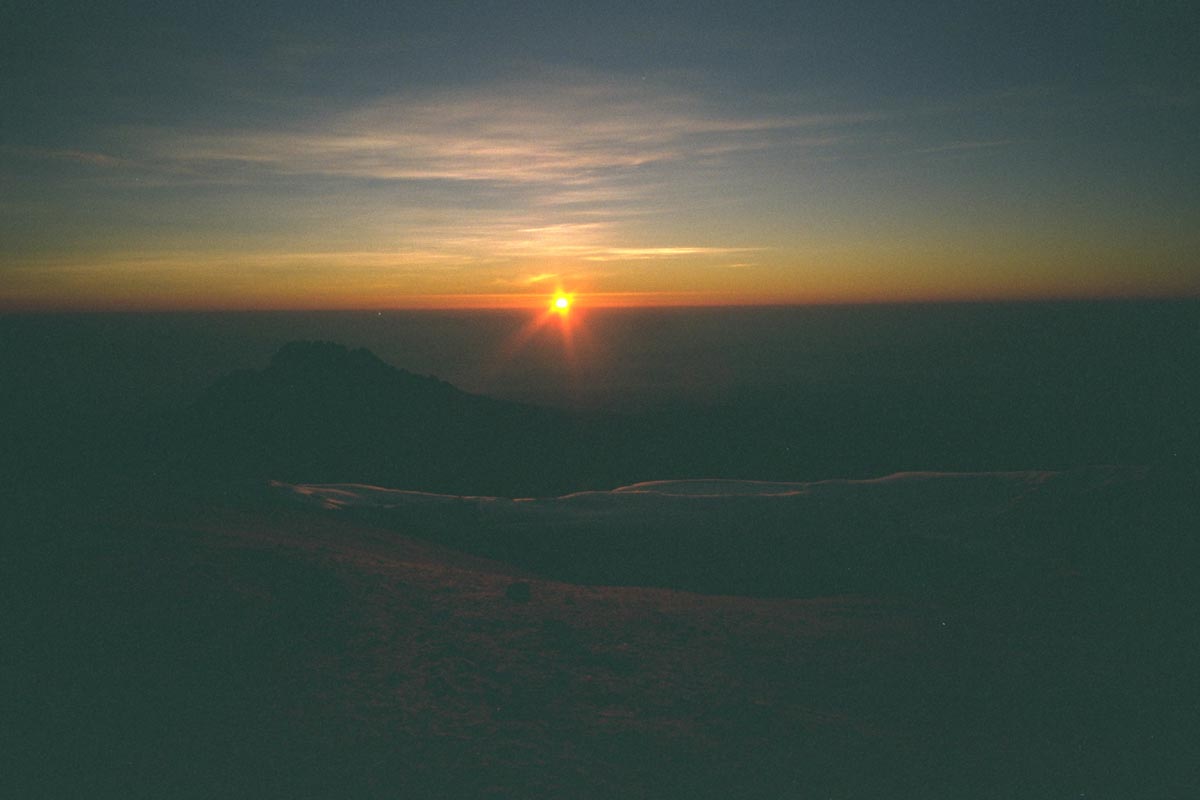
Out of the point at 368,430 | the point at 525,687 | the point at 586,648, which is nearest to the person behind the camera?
the point at 525,687

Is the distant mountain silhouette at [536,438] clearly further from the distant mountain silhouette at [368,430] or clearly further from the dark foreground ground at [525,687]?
the dark foreground ground at [525,687]

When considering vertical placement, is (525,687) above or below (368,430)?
above

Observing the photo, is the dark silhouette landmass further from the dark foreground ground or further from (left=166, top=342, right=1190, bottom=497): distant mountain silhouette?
(left=166, top=342, right=1190, bottom=497): distant mountain silhouette

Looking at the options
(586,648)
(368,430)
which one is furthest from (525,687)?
(368,430)

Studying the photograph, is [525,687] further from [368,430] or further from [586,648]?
[368,430]

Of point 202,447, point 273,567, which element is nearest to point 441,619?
point 273,567

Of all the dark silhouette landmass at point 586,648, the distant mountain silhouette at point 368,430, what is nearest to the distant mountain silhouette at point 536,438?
the distant mountain silhouette at point 368,430

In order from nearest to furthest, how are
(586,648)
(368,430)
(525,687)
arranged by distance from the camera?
(525,687) < (586,648) < (368,430)

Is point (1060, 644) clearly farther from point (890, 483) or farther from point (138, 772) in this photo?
point (890, 483)
